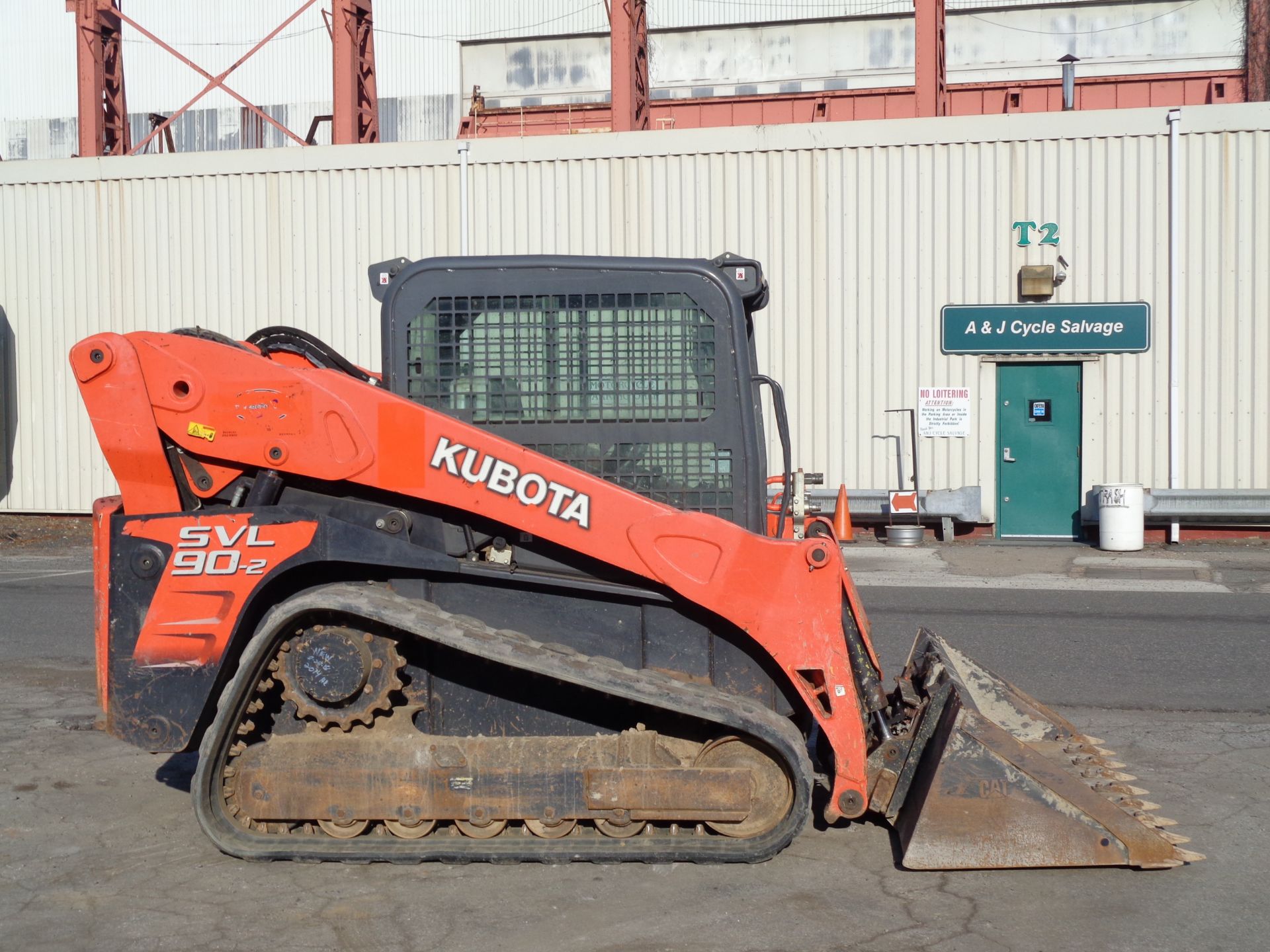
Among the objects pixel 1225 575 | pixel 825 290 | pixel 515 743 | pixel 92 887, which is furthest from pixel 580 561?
pixel 825 290

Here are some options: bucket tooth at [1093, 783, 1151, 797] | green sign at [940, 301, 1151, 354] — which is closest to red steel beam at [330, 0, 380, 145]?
green sign at [940, 301, 1151, 354]

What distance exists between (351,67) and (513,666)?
54.4ft

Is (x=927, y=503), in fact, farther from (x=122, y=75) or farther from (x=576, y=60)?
(x=576, y=60)

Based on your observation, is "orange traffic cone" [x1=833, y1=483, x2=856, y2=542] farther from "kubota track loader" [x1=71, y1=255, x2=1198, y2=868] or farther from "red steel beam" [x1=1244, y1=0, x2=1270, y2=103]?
"red steel beam" [x1=1244, y1=0, x2=1270, y2=103]

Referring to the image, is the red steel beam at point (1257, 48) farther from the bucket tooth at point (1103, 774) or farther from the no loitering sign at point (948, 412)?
the bucket tooth at point (1103, 774)

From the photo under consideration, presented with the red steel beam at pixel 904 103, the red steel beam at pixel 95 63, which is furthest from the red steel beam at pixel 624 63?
the red steel beam at pixel 904 103

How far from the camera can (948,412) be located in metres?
16.5

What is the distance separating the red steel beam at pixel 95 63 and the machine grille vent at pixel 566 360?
17.0m

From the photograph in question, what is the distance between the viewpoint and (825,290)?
1670 cm

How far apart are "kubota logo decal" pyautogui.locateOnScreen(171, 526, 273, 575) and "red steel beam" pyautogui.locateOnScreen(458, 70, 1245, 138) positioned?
75.2 feet

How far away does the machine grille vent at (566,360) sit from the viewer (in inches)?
189

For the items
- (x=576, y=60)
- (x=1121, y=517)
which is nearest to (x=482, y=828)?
(x=1121, y=517)

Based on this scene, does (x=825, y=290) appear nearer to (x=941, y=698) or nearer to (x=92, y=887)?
(x=941, y=698)

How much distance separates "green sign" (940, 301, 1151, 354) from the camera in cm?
1609
